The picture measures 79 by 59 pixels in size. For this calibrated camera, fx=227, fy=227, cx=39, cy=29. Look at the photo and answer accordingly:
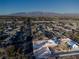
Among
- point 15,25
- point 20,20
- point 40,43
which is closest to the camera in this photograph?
point 40,43

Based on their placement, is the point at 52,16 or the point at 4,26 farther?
the point at 52,16

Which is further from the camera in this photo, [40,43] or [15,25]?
[15,25]

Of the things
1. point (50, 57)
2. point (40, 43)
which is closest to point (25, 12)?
point (40, 43)

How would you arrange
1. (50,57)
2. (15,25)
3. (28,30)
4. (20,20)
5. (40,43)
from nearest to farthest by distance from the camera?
(50,57), (40,43), (28,30), (15,25), (20,20)

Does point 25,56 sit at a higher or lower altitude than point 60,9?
lower

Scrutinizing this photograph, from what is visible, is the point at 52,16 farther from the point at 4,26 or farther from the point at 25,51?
the point at 25,51

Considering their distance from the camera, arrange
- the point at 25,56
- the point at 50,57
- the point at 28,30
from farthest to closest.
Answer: the point at 28,30 → the point at 25,56 → the point at 50,57

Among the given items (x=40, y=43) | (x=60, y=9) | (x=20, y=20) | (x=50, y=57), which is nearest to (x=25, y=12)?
(x=20, y=20)

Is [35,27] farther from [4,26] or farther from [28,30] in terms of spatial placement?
[4,26]

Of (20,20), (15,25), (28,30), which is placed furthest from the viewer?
(20,20)
